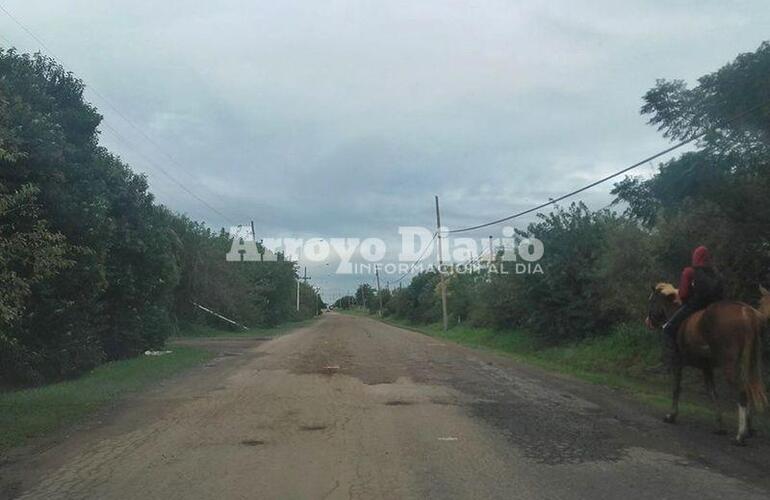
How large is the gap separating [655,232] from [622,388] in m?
4.62

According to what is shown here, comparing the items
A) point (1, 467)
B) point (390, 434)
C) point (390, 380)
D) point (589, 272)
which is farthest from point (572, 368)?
point (1, 467)

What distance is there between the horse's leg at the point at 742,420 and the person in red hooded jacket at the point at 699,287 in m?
1.55

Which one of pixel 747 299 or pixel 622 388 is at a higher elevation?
pixel 747 299

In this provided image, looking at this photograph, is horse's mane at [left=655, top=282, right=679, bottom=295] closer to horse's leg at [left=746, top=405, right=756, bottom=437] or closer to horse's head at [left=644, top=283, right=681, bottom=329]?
horse's head at [left=644, top=283, right=681, bottom=329]

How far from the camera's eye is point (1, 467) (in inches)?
306

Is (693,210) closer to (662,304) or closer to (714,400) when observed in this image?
(662,304)

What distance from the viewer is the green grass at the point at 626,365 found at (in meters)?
12.6

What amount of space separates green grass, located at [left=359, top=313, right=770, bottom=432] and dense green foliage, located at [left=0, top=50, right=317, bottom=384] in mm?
10536

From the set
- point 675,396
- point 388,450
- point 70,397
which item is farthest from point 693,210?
point 70,397

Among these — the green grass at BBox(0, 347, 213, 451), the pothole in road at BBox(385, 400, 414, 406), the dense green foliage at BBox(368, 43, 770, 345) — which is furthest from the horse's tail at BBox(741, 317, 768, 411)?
the green grass at BBox(0, 347, 213, 451)

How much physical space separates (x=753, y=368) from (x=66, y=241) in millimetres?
13367

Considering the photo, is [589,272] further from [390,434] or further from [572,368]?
[390,434]

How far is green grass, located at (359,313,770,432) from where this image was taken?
41.2ft

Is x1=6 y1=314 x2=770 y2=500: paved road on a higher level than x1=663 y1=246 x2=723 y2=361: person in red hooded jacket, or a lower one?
lower
